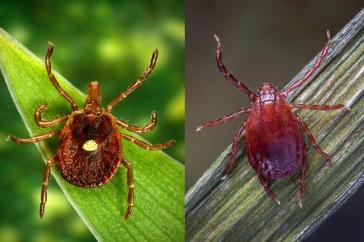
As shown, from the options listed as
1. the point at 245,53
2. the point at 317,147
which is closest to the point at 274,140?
the point at 317,147

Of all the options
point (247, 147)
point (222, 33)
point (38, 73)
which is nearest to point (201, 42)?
point (222, 33)

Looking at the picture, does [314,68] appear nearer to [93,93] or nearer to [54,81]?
[93,93]

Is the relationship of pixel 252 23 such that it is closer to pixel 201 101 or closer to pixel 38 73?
pixel 201 101

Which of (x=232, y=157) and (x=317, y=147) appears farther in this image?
(x=232, y=157)

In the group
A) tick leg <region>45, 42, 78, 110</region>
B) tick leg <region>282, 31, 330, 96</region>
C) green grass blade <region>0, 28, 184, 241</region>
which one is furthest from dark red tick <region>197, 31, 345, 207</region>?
tick leg <region>45, 42, 78, 110</region>

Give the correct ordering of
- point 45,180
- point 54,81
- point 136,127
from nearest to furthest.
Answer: point 54,81 → point 45,180 → point 136,127

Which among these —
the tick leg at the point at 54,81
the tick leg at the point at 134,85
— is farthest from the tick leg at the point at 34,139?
the tick leg at the point at 134,85

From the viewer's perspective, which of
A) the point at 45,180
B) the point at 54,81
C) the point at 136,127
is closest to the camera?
the point at 54,81
